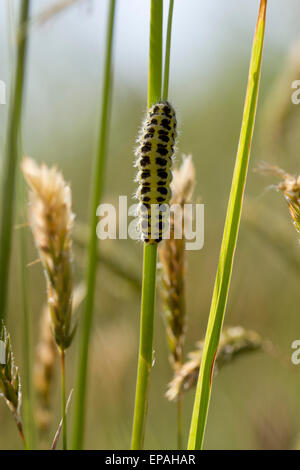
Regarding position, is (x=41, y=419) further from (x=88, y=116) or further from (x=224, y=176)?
(x=88, y=116)

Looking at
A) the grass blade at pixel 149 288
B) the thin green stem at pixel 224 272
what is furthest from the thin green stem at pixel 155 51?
the thin green stem at pixel 224 272

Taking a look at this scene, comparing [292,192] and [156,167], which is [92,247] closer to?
[156,167]

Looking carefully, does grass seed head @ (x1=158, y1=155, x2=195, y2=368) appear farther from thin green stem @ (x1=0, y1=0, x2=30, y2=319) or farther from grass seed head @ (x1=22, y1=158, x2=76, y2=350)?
thin green stem @ (x1=0, y1=0, x2=30, y2=319)

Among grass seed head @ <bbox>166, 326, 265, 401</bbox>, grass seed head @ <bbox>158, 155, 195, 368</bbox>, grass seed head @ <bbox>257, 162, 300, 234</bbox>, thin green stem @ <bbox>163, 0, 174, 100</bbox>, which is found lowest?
grass seed head @ <bbox>166, 326, 265, 401</bbox>

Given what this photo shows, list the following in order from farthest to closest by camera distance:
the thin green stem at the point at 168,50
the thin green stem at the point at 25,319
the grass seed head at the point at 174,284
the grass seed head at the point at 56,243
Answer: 1. the thin green stem at the point at 25,319
2. the grass seed head at the point at 174,284
3. the grass seed head at the point at 56,243
4. the thin green stem at the point at 168,50

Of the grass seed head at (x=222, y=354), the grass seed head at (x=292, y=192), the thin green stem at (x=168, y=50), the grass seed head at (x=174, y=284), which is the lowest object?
the grass seed head at (x=222, y=354)

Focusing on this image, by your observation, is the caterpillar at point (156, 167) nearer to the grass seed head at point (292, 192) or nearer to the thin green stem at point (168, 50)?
the thin green stem at point (168, 50)

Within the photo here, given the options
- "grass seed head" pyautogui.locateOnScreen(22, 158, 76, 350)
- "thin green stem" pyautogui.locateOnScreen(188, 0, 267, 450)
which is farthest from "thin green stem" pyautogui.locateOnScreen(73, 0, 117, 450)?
"thin green stem" pyautogui.locateOnScreen(188, 0, 267, 450)
